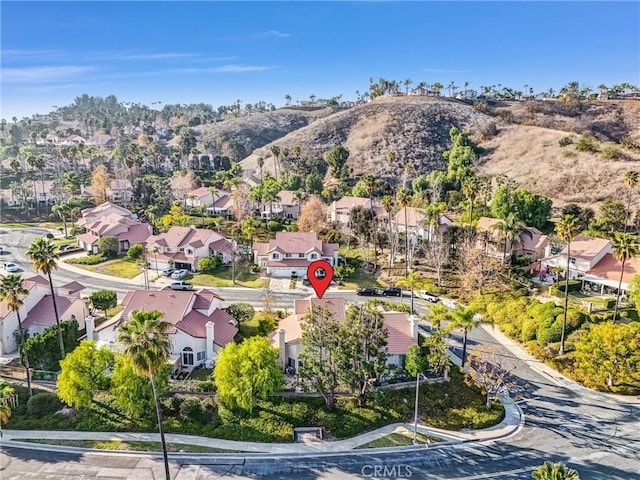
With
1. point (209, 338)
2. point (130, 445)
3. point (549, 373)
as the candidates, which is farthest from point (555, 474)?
point (209, 338)

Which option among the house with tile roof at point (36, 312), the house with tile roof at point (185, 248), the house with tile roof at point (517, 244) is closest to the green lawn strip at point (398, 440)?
the house with tile roof at point (36, 312)

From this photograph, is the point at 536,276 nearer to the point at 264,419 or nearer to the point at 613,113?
the point at 264,419

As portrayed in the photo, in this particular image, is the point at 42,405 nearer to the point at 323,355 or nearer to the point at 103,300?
the point at 103,300

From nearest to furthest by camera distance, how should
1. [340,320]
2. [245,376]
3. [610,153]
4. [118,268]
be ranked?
[245,376] → [340,320] → [118,268] → [610,153]

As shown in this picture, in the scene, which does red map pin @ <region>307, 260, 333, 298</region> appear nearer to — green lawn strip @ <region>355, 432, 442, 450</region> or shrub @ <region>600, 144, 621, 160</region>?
green lawn strip @ <region>355, 432, 442, 450</region>

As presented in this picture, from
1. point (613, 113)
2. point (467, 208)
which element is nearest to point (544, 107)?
point (613, 113)

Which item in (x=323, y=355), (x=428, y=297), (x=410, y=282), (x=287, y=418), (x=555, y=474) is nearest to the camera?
(x=555, y=474)
